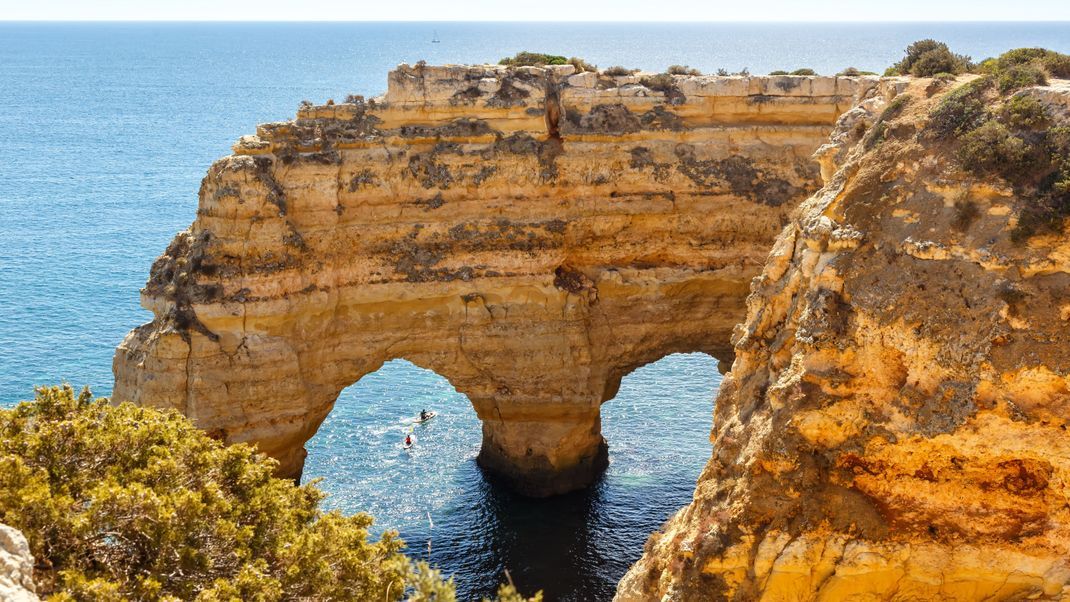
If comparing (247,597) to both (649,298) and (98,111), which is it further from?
(98,111)

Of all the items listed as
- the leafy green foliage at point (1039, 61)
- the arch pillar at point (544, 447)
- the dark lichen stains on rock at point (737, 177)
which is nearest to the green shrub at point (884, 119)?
the leafy green foliage at point (1039, 61)

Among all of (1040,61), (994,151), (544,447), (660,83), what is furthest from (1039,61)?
(544,447)

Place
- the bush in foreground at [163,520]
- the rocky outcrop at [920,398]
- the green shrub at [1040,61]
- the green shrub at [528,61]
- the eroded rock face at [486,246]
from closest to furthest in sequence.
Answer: the bush in foreground at [163,520]
the rocky outcrop at [920,398]
the green shrub at [1040,61]
the eroded rock face at [486,246]
the green shrub at [528,61]

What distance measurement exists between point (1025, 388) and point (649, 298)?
66.3 ft

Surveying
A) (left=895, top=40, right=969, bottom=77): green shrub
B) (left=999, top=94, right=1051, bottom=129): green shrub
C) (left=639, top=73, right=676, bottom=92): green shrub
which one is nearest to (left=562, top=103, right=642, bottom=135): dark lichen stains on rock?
(left=639, top=73, right=676, bottom=92): green shrub

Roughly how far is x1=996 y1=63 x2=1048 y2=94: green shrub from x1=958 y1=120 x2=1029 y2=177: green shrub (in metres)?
1.61

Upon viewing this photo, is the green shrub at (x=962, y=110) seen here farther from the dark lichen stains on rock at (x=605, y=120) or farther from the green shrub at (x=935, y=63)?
the dark lichen stains on rock at (x=605, y=120)

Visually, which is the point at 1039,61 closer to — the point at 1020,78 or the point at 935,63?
the point at 1020,78

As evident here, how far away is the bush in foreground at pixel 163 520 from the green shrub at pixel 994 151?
10877mm

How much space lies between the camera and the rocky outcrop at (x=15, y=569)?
38.9 feet

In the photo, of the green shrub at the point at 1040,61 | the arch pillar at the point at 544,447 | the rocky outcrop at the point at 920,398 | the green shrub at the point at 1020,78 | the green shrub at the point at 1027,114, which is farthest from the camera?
the arch pillar at the point at 544,447

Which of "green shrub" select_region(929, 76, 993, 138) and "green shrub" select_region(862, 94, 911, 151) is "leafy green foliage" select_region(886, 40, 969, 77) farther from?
"green shrub" select_region(929, 76, 993, 138)

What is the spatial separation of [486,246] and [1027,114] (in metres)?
19.3

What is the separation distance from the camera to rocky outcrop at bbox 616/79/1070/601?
672 inches
